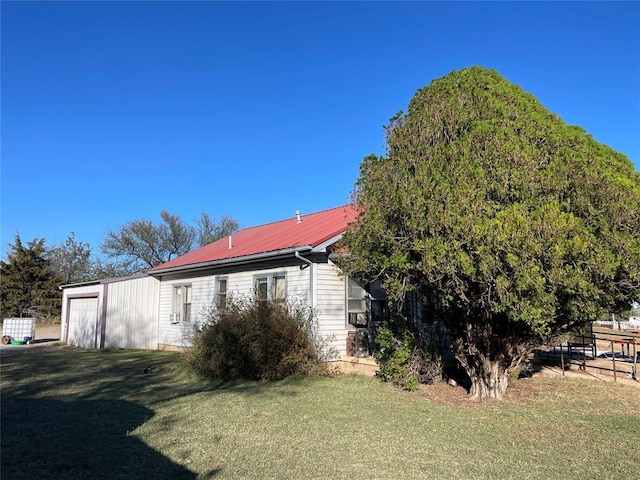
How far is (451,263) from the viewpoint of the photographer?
6914 mm

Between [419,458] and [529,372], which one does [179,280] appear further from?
[419,458]

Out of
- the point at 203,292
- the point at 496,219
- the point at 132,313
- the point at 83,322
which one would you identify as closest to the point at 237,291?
the point at 203,292

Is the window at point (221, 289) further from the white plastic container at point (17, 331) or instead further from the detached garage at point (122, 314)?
the white plastic container at point (17, 331)

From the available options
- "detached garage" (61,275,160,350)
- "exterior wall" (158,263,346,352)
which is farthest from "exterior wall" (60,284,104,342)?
"exterior wall" (158,263,346,352)

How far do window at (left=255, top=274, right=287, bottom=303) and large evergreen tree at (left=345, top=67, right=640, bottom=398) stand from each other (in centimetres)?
492

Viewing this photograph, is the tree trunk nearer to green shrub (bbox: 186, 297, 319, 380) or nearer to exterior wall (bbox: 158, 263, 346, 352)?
green shrub (bbox: 186, 297, 319, 380)

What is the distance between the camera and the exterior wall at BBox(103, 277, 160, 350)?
1881 centimetres

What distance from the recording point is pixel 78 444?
5883 mm

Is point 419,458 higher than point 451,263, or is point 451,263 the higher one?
point 451,263

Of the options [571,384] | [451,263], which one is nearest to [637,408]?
[571,384]

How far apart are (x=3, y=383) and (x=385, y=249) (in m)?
9.17

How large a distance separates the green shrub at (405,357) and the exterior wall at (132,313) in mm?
11942

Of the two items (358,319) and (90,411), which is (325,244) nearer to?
(358,319)

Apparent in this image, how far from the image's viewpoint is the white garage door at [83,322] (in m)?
20.5
